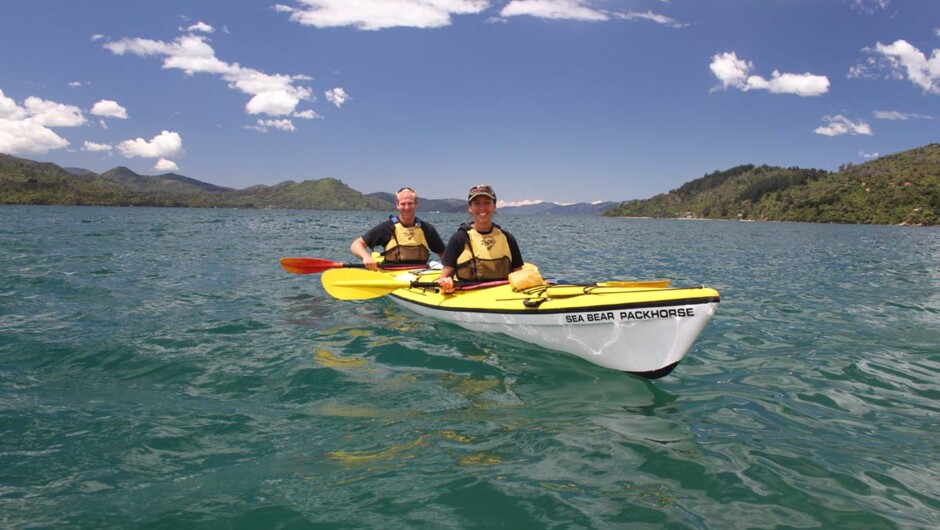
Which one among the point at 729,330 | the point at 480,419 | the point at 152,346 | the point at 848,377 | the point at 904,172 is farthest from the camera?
the point at 904,172

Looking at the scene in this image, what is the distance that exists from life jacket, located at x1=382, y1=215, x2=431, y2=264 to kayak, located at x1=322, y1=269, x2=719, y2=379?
11.0ft

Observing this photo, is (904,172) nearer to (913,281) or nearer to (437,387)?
(913,281)

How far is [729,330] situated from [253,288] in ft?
37.8

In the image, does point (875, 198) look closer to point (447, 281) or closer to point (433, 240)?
point (433, 240)

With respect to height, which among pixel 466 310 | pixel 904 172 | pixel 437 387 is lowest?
pixel 437 387

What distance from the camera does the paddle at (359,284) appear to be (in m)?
10.1

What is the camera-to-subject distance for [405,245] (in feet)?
38.8

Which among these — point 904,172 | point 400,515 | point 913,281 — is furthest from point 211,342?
point 904,172

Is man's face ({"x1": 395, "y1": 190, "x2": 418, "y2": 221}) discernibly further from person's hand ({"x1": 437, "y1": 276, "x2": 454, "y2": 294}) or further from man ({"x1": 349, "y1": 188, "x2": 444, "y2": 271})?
person's hand ({"x1": 437, "y1": 276, "x2": 454, "y2": 294})

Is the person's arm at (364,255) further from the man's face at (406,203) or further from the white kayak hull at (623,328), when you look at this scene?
the white kayak hull at (623,328)

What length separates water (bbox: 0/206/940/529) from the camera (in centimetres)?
346

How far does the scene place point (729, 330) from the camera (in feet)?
31.0

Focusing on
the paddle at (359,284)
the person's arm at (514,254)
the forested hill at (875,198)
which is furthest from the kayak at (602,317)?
the forested hill at (875,198)

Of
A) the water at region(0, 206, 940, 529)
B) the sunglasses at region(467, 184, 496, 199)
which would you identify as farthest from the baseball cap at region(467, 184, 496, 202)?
the water at region(0, 206, 940, 529)
